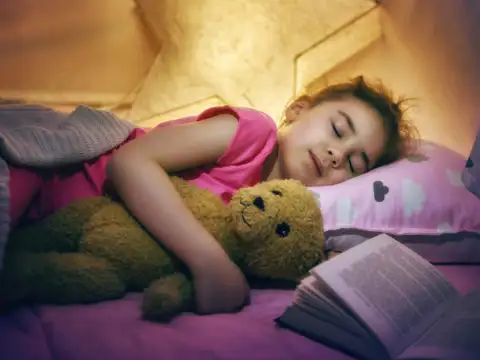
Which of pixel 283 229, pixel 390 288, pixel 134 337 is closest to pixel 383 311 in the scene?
pixel 390 288

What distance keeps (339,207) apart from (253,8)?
2.38 feet

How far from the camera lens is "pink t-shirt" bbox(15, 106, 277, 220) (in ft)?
3.43

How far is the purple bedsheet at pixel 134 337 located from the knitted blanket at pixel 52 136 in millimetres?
195

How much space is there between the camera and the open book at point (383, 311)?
2.39 feet

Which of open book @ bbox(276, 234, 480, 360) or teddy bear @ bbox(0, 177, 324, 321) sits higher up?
teddy bear @ bbox(0, 177, 324, 321)

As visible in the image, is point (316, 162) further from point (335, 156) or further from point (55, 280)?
point (55, 280)

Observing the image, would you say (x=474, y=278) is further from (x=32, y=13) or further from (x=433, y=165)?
(x=32, y=13)

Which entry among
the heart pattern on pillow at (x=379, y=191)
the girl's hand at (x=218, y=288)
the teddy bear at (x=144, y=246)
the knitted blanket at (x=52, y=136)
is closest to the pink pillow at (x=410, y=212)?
the heart pattern on pillow at (x=379, y=191)

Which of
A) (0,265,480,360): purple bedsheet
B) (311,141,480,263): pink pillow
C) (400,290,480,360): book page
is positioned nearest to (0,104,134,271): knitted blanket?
(0,265,480,360): purple bedsheet

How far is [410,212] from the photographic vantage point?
1.13 metres

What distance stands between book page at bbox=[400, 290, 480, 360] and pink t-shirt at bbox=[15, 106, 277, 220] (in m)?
0.44

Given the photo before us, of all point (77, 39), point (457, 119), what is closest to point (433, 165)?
point (457, 119)

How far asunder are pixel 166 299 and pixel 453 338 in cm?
37

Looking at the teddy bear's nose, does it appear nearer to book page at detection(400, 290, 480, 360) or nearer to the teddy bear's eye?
the teddy bear's eye
